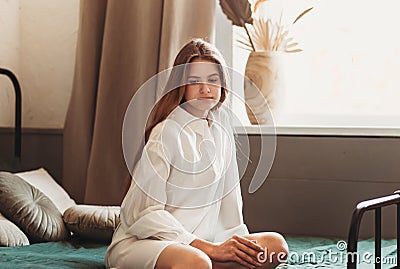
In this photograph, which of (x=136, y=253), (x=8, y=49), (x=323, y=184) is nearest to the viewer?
(x=136, y=253)

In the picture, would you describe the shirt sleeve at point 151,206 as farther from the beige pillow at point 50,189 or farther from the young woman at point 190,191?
the beige pillow at point 50,189

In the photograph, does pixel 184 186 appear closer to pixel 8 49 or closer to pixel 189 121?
pixel 189 121

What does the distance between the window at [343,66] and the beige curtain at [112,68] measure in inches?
13.8

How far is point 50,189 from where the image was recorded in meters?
2.95

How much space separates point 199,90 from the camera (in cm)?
206

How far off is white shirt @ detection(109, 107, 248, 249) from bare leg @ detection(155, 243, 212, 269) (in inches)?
3.0

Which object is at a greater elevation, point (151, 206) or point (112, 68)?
point (112, 68)

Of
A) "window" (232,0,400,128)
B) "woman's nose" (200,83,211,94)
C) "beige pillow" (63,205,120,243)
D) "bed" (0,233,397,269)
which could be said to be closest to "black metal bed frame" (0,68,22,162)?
"beige pillow" (63,205,120,243)

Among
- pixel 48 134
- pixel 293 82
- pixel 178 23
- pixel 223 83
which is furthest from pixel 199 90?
pixel 48 134

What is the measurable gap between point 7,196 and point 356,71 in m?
1.53

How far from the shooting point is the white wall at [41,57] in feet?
11.2

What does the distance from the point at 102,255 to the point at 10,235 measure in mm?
326
